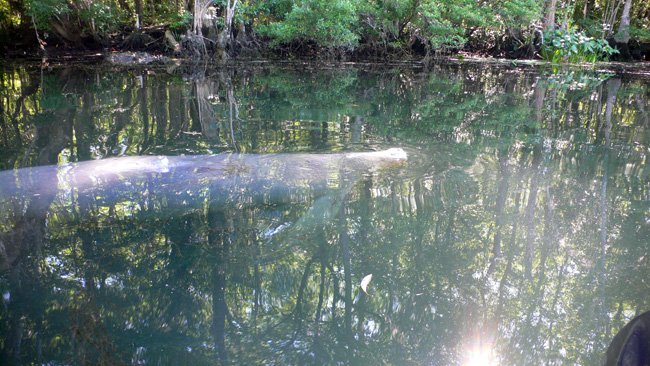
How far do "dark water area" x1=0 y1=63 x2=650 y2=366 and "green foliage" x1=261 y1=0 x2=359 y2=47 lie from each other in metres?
8.73

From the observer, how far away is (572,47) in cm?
1603

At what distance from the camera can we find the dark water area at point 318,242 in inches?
77.4

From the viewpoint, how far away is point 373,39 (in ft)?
55.2

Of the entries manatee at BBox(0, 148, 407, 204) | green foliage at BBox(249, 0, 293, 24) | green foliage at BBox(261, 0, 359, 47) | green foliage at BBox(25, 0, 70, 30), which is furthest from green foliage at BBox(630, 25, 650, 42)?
green foliage at BBox(25, 0, 70, 30)

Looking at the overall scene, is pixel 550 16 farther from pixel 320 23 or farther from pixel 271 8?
pixel 271 8

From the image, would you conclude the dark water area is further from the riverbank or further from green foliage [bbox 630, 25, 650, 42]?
green foliage [bbox 630, 25, 650, 42]

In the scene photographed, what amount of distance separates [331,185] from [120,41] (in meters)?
15.6

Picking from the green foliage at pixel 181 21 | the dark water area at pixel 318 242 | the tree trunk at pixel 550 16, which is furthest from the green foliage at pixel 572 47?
the green foliage at pixel 181 21

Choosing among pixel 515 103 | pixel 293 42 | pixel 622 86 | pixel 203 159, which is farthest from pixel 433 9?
pixel 203 159

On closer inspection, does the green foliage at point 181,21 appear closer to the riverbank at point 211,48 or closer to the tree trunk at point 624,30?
→ the riverbank at point 211,48

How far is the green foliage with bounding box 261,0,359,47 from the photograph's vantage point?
13539mm

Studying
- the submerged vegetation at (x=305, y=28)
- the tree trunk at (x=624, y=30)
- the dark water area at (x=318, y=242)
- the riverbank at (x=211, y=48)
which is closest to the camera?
the dark water area at (x=318, y=242)

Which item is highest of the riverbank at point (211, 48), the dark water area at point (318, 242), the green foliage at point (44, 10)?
the green foliage at point (44, 10)

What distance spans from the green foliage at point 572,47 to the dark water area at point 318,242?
12.2 meters
